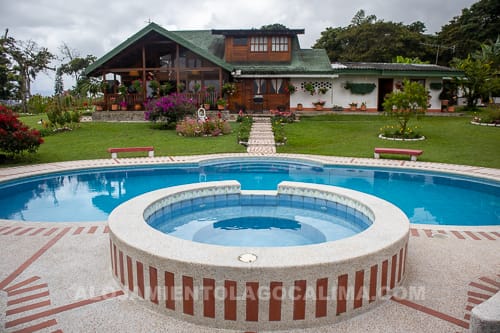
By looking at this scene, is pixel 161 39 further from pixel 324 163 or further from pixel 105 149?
pixel 324 163

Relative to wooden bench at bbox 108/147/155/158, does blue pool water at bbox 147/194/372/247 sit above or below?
below

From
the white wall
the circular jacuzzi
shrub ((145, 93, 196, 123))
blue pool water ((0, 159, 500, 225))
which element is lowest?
blue pool water ((0, 159, 500, 225))

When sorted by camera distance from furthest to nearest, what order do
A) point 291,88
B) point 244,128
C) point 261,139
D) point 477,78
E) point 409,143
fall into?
point 291,88 < point 477,78 < point 244,128 < point 261,139 < point 409,143

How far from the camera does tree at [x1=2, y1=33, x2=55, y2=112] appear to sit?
34.6 m

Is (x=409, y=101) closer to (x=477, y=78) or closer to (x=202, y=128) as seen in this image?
(x=202, y=128)

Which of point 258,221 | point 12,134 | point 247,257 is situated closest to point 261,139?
point 12,134

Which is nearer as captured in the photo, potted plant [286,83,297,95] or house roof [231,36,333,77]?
house roof [231,36,333,77]

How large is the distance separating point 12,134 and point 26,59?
2950 centimetres

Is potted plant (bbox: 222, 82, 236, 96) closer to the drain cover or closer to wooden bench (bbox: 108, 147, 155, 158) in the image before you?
wooden bench (bbox: 108, 147, 155, 158)

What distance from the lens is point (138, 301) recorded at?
3887 mm

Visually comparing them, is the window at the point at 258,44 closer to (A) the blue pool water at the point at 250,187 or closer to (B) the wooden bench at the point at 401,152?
(A) the blue pool water at the point at 250,187

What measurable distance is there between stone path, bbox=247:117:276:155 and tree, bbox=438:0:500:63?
28015 millimetres

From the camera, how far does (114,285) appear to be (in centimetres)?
425

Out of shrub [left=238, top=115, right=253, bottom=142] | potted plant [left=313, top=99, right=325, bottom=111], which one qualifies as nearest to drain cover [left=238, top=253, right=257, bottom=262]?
shrub [left=238, top=115, right=253, bottom=142]
